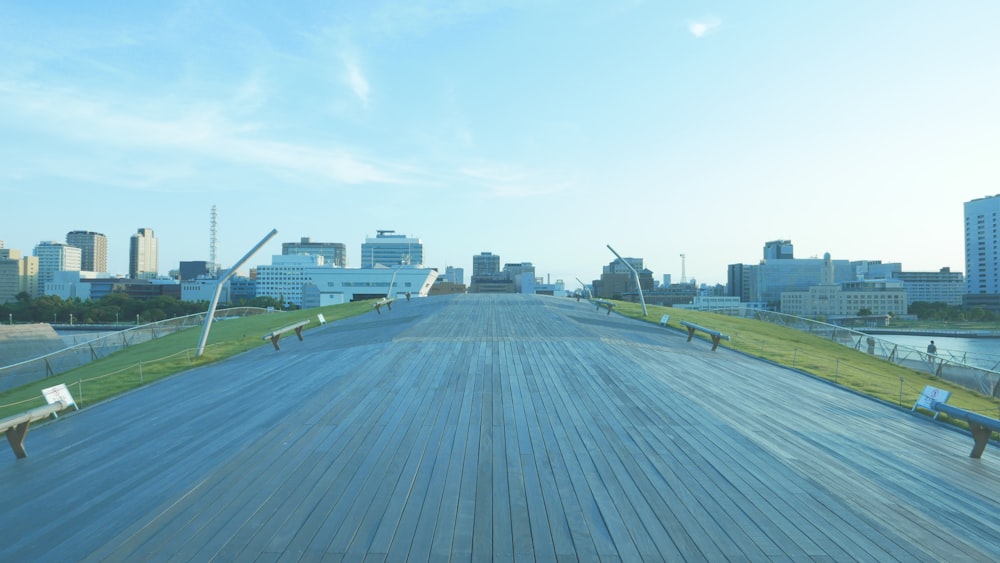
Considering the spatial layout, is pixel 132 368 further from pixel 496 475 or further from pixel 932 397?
pixel 932 397

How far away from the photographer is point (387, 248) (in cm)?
17212

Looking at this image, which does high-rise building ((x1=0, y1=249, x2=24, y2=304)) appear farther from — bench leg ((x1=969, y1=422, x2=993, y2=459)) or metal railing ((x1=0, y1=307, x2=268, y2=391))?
bench leg ((x1=969, y1=422, x2=993, y2=459))

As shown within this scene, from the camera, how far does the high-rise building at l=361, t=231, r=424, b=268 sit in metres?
167

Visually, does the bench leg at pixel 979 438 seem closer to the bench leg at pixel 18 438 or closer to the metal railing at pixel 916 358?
the metal railing at pixel 916 358

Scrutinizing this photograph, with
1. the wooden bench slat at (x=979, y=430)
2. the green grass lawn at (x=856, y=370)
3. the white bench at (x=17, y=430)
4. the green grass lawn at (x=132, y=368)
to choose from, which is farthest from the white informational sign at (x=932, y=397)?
the green grass lawn at (x=132, y=368)

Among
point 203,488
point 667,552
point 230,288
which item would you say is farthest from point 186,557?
point 230,288

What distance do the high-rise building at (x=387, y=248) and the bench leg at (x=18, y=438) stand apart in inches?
6152

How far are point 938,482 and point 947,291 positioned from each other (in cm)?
18993

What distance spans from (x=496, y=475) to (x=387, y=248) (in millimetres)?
170415

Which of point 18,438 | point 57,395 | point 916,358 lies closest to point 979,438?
point 18,438

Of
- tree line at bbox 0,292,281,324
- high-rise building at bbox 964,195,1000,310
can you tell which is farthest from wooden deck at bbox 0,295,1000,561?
high-rise building at bbox 964,195,1000,310

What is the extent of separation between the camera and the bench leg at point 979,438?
7.89 meters

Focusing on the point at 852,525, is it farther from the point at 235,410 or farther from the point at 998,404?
the point at 998,404

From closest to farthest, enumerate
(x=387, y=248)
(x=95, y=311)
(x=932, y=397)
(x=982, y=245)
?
(x=932, y=397)
(x=95, y=311)
(x=982, y=245)
(x=387, y=248)
